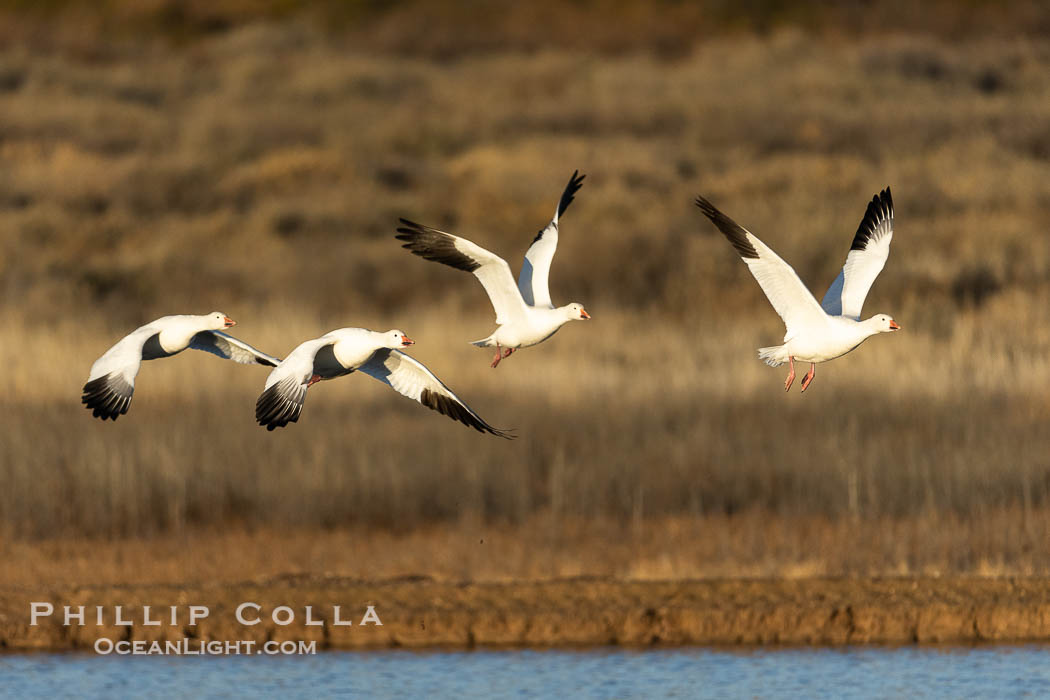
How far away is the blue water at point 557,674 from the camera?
16062 millimetres

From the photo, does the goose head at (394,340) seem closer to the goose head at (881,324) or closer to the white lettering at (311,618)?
→ the goose head at (881,324)

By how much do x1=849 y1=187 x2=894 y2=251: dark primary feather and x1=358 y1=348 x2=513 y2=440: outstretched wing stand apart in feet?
9.72

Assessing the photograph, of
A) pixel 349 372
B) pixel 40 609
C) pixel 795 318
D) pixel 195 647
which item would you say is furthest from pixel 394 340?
pixel 40 609

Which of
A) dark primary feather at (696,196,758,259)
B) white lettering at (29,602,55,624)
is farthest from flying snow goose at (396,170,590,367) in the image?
white lettering at (29,602,55,624)

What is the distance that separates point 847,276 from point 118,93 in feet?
144

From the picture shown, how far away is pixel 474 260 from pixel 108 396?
9.19ft

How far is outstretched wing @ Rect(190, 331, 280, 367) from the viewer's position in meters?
10.3

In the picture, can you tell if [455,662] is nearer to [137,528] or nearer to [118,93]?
[137,528]

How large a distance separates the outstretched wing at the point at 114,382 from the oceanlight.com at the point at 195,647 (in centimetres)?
849

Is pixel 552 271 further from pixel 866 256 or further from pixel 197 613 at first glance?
pixel 866 256

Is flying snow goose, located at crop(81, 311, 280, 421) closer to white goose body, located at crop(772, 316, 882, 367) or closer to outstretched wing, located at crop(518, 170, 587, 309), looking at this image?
outstretched wing, located at crop(518, 170, 587, 309)

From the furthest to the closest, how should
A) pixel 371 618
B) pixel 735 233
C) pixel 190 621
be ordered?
1. pixel 371 618
2. pixel 190 621
3. pixel 735 233

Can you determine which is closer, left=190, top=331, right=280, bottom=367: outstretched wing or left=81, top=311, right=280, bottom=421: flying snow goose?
left=81, top=311, right=280, bottom=421: flying snow goose

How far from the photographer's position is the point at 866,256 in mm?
12742
